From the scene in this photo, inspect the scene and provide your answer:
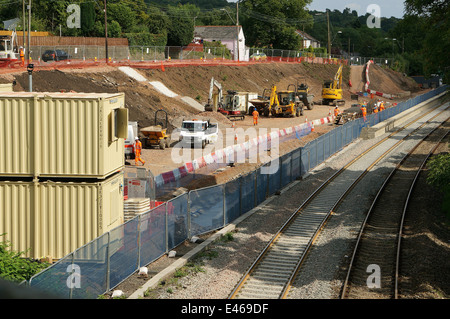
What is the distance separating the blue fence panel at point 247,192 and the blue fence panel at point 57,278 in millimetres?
11083

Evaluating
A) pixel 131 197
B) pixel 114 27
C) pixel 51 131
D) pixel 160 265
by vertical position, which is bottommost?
pixel 160 265

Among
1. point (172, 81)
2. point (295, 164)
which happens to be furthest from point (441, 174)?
point (172, 81)

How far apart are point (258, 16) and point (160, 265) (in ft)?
338

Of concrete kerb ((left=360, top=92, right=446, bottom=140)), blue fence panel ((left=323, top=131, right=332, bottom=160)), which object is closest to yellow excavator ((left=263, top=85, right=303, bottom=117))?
concrete kerb ((left=360, top=92, right=446, bottom=140))

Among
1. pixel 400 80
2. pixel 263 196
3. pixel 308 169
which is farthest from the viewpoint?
pixel 400 80

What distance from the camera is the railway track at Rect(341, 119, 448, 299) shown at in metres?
14.5

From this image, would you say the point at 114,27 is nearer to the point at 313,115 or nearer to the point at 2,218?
the point at 313,115

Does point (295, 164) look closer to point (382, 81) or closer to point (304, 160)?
point (304, 160)

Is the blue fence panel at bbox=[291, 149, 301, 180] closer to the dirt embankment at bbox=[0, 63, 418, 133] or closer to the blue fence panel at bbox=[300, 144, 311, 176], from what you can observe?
the blue fence panel at bbox=[300, 144, 311, 176]

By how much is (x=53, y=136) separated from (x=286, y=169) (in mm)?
16199

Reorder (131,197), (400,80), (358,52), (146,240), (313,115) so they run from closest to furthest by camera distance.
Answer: (146,240)
(131,197)
(313,115)
(400,80)
(358,52)

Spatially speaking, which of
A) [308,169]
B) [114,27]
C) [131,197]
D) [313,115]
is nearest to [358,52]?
[114,27]

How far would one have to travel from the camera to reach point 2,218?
1336cm

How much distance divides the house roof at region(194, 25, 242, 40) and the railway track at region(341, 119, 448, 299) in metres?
77.2
